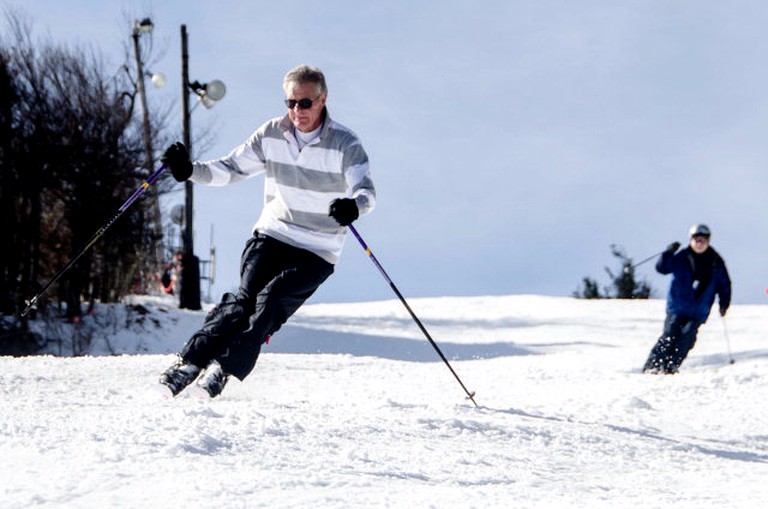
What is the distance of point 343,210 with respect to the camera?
396 centimetres

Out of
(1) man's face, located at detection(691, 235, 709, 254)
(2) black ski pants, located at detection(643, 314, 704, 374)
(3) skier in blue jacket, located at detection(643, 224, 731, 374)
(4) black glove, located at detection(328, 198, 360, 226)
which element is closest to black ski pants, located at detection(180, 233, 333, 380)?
(4) black glove, located at detection(328, 198, 360, 226)

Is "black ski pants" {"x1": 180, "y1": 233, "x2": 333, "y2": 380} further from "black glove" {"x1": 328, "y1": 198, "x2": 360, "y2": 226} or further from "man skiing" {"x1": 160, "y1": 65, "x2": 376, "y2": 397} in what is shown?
"black glove" {"x1": 328, "y1": 198, "x2": 360, "y2": 226}

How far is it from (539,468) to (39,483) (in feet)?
5.39

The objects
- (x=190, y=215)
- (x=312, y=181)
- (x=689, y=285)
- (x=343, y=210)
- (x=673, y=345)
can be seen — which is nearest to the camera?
(x=343, y=210)

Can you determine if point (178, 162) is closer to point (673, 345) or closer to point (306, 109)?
point (306, 109)

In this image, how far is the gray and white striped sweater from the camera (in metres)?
4.31

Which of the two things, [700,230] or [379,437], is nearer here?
[379,437]

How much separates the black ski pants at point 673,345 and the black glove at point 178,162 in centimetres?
456

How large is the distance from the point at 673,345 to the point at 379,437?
503 cm

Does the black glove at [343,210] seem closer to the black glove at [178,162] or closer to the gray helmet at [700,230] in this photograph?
the black glove at [178,162]

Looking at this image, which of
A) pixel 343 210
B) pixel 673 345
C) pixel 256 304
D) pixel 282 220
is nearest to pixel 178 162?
pixel 282 220

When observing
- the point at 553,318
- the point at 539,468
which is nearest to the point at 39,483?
the point at 539,468

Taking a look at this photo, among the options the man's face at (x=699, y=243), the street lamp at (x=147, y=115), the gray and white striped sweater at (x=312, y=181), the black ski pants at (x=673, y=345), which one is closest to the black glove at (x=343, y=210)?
the gray and white striped sweater at (x=312, y=181)

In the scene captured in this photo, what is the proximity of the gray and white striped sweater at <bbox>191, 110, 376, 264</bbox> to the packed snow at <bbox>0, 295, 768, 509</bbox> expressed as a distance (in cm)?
81
